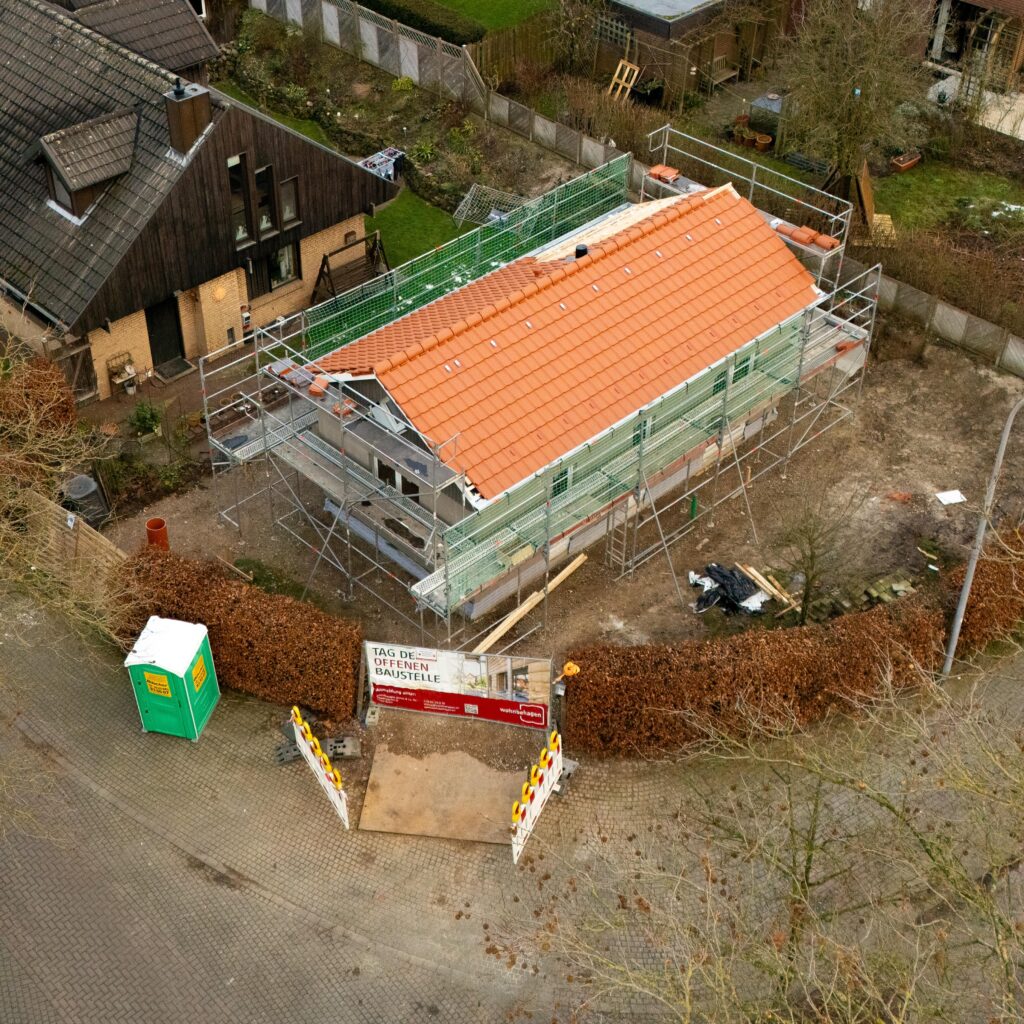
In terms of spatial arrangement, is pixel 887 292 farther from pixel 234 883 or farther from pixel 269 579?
pixel 234 883

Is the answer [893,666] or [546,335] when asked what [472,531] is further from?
[893,666]

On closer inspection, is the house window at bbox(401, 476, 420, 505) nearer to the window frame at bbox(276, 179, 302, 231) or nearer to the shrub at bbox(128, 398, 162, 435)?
the shrub at bbox(128, 398, 162, 435)

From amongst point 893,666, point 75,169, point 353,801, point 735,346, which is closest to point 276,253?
point 75,169

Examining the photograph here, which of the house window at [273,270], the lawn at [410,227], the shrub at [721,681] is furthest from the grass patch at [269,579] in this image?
the lawn at [410,227]

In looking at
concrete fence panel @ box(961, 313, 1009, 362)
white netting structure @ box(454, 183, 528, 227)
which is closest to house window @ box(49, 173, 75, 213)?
white netting structure @ box(454, 183, 528, 227)

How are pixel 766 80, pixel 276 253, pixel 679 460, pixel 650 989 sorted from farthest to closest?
pixel 766 80 < pixel 276 253 < pixel 679 460 < pixel 650 989

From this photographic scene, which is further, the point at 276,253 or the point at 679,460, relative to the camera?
the point at 276,253
